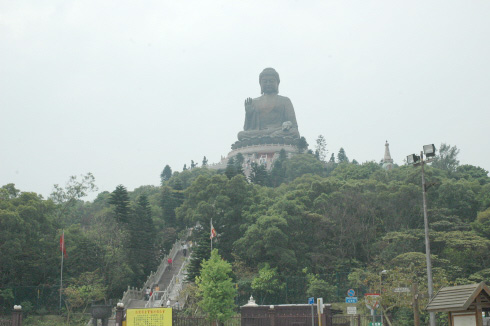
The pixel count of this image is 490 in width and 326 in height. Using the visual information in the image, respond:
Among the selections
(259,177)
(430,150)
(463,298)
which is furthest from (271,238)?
(259,177)

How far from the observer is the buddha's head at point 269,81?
81.6 meters

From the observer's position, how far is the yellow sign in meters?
21.0

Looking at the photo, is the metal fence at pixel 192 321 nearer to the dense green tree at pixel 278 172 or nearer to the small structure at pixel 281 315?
the small structure at pixel 281 315

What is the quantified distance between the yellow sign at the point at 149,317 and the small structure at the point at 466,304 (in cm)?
1063

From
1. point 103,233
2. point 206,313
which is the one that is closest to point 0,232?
point 103,233

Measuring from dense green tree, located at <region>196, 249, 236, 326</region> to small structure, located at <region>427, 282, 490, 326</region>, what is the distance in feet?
48.7

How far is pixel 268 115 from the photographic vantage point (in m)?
81.3

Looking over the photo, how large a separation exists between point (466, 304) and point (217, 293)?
16202mm

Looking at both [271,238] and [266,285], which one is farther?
[271,238]

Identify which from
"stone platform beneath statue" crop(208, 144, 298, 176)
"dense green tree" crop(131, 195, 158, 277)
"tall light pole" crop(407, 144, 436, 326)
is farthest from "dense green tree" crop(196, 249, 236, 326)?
"stone platform beneath statue" crop(208, 144, 298, 176)

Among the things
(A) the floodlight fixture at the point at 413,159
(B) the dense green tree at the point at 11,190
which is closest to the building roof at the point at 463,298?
(A) the floodlight fixture at the point at 413,159

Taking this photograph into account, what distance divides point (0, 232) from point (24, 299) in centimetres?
418

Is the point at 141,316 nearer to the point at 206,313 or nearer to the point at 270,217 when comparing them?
the point at 206,313

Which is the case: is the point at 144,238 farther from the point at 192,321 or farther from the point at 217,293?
the point at 192,321
